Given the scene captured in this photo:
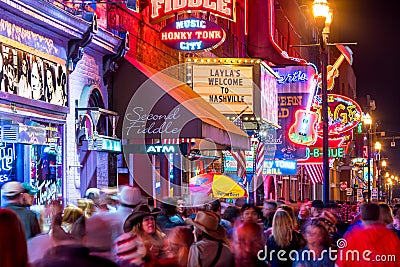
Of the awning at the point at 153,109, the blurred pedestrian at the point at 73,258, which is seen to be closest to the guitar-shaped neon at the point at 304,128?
the awning at the point at 153,109

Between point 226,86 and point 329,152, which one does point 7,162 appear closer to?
point 226,86

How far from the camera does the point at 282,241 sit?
418 inches

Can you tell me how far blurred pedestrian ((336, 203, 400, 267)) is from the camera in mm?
9859

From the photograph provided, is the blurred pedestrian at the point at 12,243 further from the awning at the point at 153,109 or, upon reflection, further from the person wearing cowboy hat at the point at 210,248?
the awning at the point at 153,109

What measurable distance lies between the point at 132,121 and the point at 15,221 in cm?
1588

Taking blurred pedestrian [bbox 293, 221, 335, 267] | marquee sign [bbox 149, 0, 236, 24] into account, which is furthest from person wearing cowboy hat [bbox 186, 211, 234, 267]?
marquee sign [bbox 149, 0, 236, 24]

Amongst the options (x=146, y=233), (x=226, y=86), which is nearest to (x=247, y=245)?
(x=146, y=233)

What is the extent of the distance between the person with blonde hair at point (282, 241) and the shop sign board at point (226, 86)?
59.5 ft

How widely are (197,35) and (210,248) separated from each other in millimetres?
15131

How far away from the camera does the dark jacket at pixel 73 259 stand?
5.04m

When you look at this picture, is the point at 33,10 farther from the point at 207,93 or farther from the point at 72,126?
the point at 207,93

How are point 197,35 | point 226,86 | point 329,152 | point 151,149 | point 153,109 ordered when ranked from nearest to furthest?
point 153,109 < point 197,35 < point 151,149 < point 226,86 < point 329,152

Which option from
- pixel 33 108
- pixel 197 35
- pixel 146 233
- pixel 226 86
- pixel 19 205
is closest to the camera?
pixel 146 233

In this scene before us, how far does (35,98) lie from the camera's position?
16500 millimetres
